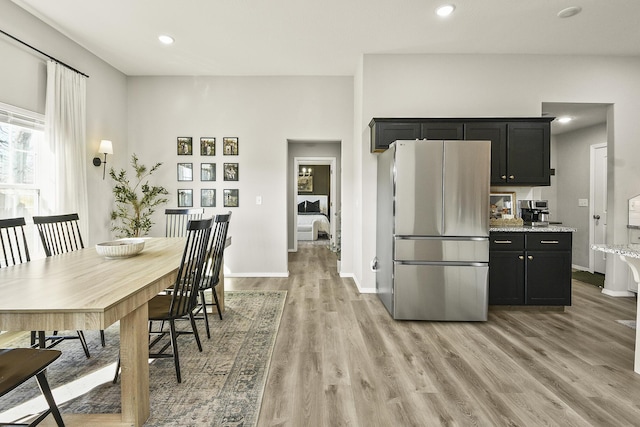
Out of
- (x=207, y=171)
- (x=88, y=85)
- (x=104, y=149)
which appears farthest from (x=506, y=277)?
(x=88, y=85)

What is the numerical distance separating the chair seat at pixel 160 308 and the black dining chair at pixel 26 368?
0.58m

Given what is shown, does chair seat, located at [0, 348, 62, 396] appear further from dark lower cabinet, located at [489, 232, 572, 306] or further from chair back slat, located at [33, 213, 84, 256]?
dark lower cabinet, located at [489, 232, 572, 306]

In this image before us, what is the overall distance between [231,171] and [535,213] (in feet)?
13.4

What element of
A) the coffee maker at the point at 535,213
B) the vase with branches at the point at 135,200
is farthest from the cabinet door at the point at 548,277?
the vase with branches at the point at 135,200

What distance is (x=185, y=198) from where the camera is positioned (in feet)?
15.9

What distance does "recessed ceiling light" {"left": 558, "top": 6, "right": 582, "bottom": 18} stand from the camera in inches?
117

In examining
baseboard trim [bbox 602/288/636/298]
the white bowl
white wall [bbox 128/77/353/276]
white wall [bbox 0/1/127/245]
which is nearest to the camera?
the white bowl

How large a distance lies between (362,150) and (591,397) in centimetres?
309

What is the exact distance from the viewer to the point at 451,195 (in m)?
3.04

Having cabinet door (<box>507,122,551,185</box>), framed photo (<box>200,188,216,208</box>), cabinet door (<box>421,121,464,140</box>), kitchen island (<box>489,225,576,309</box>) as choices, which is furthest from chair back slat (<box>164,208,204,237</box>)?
cabinet door (<box>507,122,551,185</box>)

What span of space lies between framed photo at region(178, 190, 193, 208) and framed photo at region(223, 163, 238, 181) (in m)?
0.61

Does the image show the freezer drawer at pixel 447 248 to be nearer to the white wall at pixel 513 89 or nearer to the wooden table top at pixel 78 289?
the white wall at pixel 513 89

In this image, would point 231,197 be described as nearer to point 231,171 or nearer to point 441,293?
point 231,171

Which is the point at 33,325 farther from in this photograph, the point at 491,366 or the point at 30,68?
the point at 30,68
